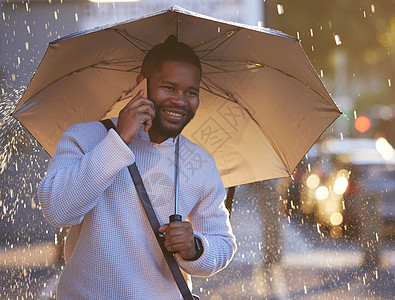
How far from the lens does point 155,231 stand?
2686 millimetres

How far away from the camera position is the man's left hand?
267cm

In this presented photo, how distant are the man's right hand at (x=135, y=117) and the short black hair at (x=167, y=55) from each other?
267 mm

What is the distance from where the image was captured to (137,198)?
9.04 feet

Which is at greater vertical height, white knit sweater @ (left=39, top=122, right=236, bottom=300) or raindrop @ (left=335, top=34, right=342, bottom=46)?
white knit sweater @ (left=39, top=122, right=236, bottom=300)

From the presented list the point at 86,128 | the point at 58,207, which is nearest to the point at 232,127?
the point at 86,128

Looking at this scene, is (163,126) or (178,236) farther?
(163,126)

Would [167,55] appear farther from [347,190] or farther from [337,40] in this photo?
[337,40]

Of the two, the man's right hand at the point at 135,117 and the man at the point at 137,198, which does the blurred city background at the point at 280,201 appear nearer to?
the man at the point at 137,198

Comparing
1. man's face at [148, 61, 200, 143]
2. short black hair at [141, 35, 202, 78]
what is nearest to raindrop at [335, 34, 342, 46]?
short black hair at [141, 35, 202, 78]

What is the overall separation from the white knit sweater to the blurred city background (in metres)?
1.35

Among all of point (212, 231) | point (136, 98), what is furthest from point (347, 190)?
point (136, 98)

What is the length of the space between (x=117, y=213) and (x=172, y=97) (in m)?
0.57

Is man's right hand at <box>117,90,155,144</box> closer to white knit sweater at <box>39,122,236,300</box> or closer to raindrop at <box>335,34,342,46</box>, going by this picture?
white knit sweater at <box>39,122,236,300</box>

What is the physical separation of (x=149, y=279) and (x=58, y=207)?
45cm
